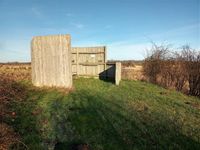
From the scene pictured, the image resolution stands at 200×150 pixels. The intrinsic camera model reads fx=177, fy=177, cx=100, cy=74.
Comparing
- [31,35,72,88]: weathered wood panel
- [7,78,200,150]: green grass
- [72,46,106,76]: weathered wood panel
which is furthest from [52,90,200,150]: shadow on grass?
[72,46,106,76]: weathered wood panel

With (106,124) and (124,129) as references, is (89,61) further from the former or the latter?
(124,129)

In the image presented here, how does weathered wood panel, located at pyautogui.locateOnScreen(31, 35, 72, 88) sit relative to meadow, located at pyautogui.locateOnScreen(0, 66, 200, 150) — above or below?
above

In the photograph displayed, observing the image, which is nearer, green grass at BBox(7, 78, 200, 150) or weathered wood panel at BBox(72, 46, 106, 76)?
green grass at BBox(7, 78, 200, 150)

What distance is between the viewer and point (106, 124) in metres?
4.36

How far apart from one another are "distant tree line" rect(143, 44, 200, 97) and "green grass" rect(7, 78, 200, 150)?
454 centimetres

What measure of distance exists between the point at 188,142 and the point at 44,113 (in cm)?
371

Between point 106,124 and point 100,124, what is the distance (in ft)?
0.49

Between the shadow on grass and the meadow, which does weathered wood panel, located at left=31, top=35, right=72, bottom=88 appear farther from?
the shadow on grass

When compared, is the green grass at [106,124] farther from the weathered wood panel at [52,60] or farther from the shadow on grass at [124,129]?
the weathered wood panel at [52,60]

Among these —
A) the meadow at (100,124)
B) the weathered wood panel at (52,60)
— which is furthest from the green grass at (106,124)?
the weathered wood panel at (52,60)

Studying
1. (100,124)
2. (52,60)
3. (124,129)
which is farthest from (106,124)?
(52,60)

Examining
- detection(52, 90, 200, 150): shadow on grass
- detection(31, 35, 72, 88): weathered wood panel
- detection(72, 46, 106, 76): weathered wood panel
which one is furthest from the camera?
detection(72, 46, 106, 76): weathered wood panel

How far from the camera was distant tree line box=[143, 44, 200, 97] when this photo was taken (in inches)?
401

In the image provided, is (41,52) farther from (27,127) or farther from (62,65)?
(27,127)
